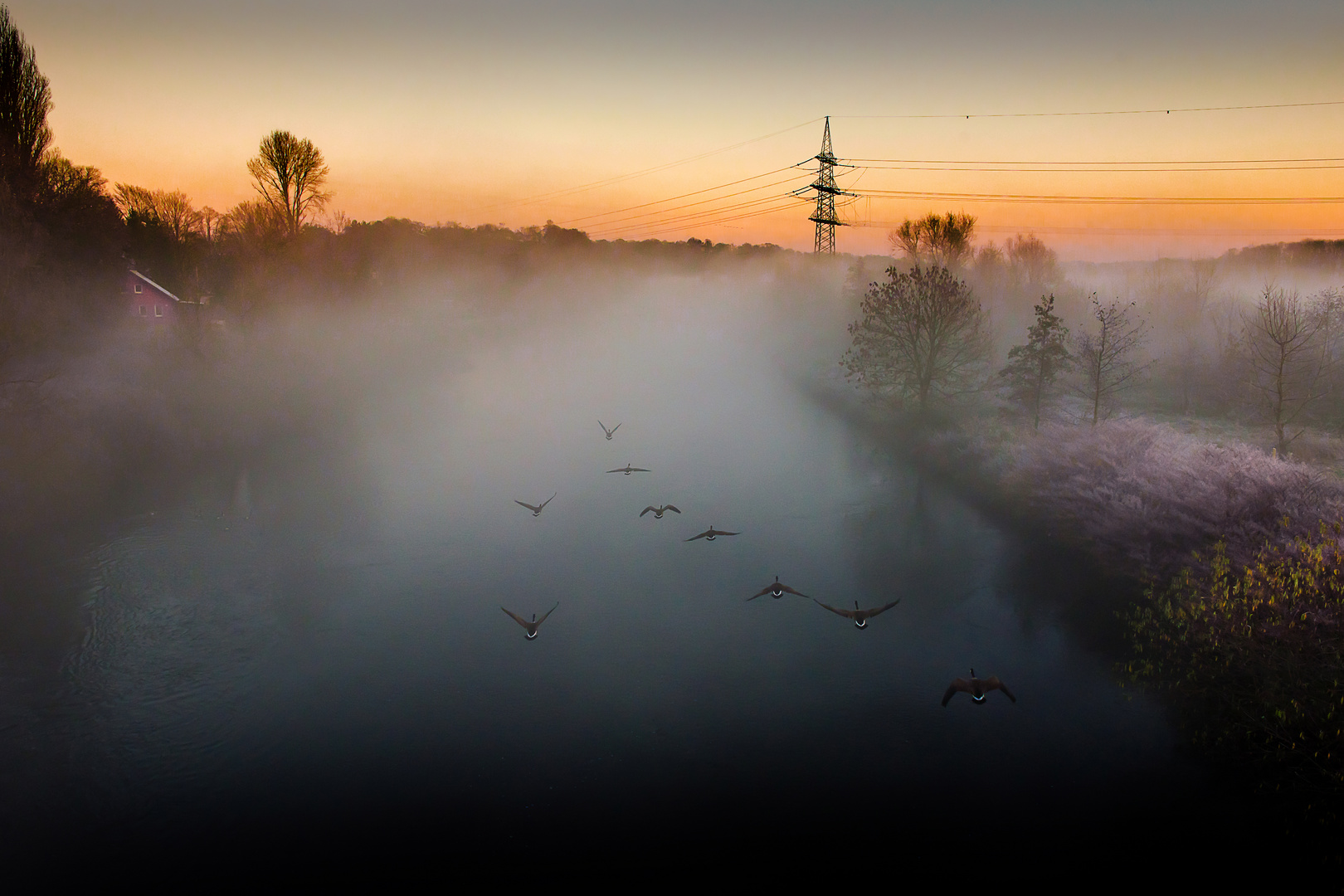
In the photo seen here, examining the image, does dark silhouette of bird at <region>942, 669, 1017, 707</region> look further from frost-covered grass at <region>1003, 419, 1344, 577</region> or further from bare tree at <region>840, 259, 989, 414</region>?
bare tree at <region>840, 259, 989, 414</region>

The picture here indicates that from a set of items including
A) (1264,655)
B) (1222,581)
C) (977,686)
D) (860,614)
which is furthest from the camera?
Answer: (860,614)

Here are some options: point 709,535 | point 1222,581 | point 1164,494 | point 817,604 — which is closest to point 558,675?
point 817,604

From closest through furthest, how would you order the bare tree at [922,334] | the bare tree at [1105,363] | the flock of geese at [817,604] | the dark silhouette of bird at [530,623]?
1. the flock of geese at [817,604]
2. the dark silhouette of bird at [530,623]
3. the bare tree at [1105,363]
4. the bare tree at [922,334]

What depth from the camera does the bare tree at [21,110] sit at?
37375mm

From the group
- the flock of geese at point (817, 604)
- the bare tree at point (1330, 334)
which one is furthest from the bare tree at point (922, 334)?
the flock of geese at point (817, 604)

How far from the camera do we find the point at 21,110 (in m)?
38.6

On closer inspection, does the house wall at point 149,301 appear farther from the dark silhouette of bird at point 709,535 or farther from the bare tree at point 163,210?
the dark silhouette of bird at point 709,535

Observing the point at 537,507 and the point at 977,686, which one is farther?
the point at 537,507

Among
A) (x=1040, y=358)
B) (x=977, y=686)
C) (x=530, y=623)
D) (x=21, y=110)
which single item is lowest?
(x=530, y=623)

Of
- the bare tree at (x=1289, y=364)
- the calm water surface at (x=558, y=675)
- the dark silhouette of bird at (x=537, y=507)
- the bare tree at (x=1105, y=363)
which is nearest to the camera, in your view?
the calm water surface at (x=558, y=675)

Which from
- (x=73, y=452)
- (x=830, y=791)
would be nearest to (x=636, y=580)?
(x=830, y=791)

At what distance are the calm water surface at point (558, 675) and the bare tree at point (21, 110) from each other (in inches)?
825

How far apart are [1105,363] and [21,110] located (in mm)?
62493

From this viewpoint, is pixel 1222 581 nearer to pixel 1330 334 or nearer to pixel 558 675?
pixel 558 675
